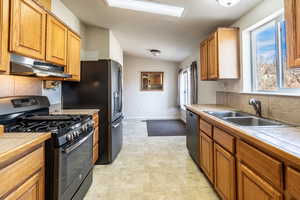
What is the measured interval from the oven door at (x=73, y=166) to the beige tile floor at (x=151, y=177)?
0.36 meters

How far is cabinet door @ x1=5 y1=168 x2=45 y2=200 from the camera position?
1.00m

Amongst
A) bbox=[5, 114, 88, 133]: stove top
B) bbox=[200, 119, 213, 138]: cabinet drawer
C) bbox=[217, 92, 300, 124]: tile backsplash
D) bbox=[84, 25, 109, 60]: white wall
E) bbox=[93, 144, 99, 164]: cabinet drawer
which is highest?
bbox=[84, 25, 109, 60]: white wall

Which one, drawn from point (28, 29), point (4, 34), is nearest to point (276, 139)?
point (4, 34)

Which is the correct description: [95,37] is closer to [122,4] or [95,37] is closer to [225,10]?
[122,4]

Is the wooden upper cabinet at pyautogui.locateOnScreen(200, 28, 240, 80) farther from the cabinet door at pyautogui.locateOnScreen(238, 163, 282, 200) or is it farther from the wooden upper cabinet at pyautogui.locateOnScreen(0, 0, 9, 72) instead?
the wooden upper cabinet at pyautogui.locateOnScreen(0, 0, 9, 72)

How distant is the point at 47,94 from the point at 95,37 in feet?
6.34

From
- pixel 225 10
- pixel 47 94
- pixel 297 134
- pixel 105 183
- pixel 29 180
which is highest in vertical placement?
pixel 225 10

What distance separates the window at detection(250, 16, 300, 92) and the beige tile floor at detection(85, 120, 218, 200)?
1.48m

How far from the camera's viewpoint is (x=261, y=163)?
1091 mm

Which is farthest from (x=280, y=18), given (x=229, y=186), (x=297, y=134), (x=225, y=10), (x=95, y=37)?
(x=95, y=37)

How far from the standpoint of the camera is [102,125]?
2803 millimetres

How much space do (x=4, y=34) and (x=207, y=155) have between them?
7.58 ft

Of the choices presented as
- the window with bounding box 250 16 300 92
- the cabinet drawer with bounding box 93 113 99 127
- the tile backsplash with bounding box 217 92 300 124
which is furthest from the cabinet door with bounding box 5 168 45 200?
the window with bounding box 250 16 300 92

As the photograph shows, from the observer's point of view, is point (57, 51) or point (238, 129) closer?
point (238, 129)
